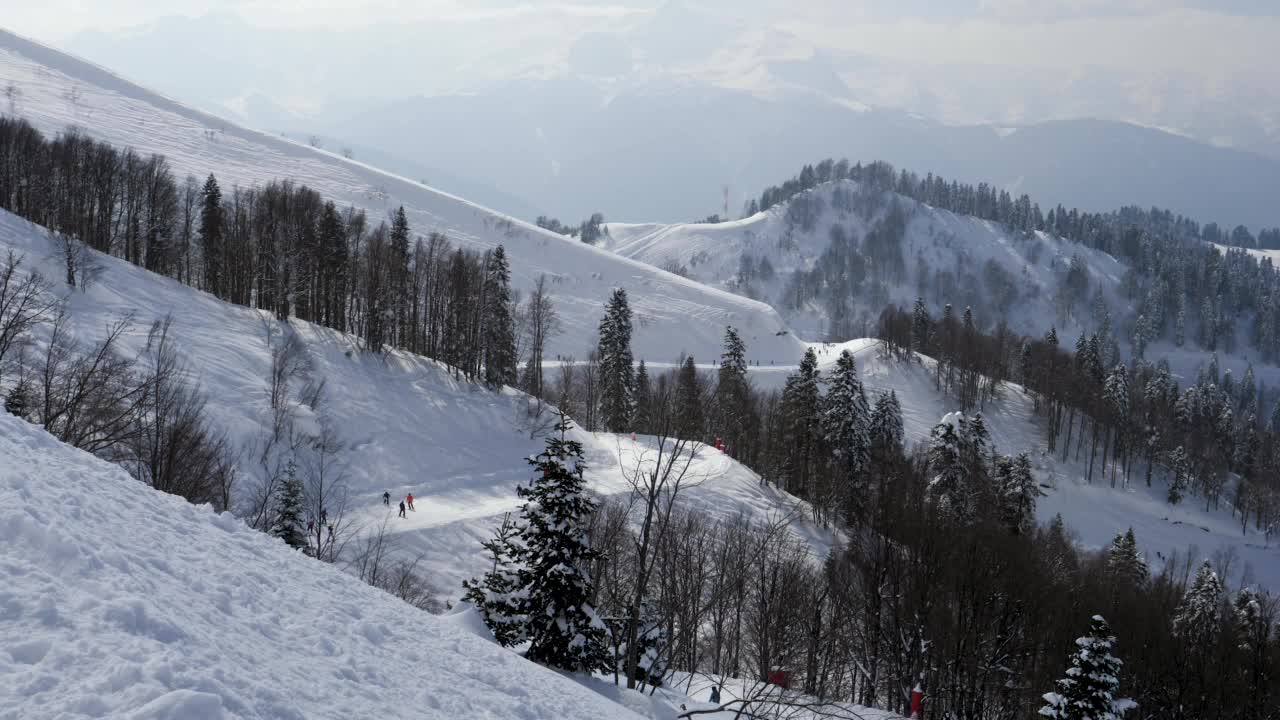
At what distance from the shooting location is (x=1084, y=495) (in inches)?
3196

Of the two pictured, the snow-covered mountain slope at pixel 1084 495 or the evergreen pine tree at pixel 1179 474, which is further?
the evergreen pine tree at pixel 1179 474

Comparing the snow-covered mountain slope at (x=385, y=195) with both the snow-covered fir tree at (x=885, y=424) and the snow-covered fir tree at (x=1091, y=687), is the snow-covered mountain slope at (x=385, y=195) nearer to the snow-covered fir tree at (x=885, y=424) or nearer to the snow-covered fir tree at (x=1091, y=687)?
the snow-covered fir tree at (x=885, y=424)

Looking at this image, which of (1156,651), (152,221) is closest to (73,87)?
(152,221)

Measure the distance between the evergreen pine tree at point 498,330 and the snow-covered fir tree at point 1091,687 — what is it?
136 feet

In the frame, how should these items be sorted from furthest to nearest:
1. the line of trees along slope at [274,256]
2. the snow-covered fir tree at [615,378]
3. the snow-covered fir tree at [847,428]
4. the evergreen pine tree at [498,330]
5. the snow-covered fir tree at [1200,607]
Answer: the snow-covered fir tree at [615,378], the evergreen pine tree at [498,330], the line of trees along slope at [274,256], the snow-covered fir tree at [847,428], the snow-covered fir tree at [1200,607]

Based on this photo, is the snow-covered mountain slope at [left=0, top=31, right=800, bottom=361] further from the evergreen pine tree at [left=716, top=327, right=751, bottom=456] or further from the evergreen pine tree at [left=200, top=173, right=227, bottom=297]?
the evergreen pine tree at [left=200, top=173, right=227, bottom=297]

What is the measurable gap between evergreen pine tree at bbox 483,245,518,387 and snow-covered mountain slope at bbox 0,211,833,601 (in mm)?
3249

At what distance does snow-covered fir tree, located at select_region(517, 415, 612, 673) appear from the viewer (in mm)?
15297

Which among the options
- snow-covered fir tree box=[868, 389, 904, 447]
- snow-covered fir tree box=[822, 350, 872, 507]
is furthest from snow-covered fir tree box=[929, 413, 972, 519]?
snow-covered fir tree box=[868, 389, 904, 447]

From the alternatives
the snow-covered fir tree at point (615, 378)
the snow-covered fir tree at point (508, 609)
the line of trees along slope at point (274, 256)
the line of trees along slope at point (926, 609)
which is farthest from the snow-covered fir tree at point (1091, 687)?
the snow-covered fir tree at point (615, 378)

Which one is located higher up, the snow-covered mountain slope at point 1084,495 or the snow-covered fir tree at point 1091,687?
the snow-covered fir tree at point 1091,687

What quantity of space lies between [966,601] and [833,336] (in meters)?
154

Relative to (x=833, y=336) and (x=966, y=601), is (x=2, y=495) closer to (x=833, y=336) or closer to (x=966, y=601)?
(x=966, y=601)

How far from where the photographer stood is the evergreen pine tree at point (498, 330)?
5456 cm
